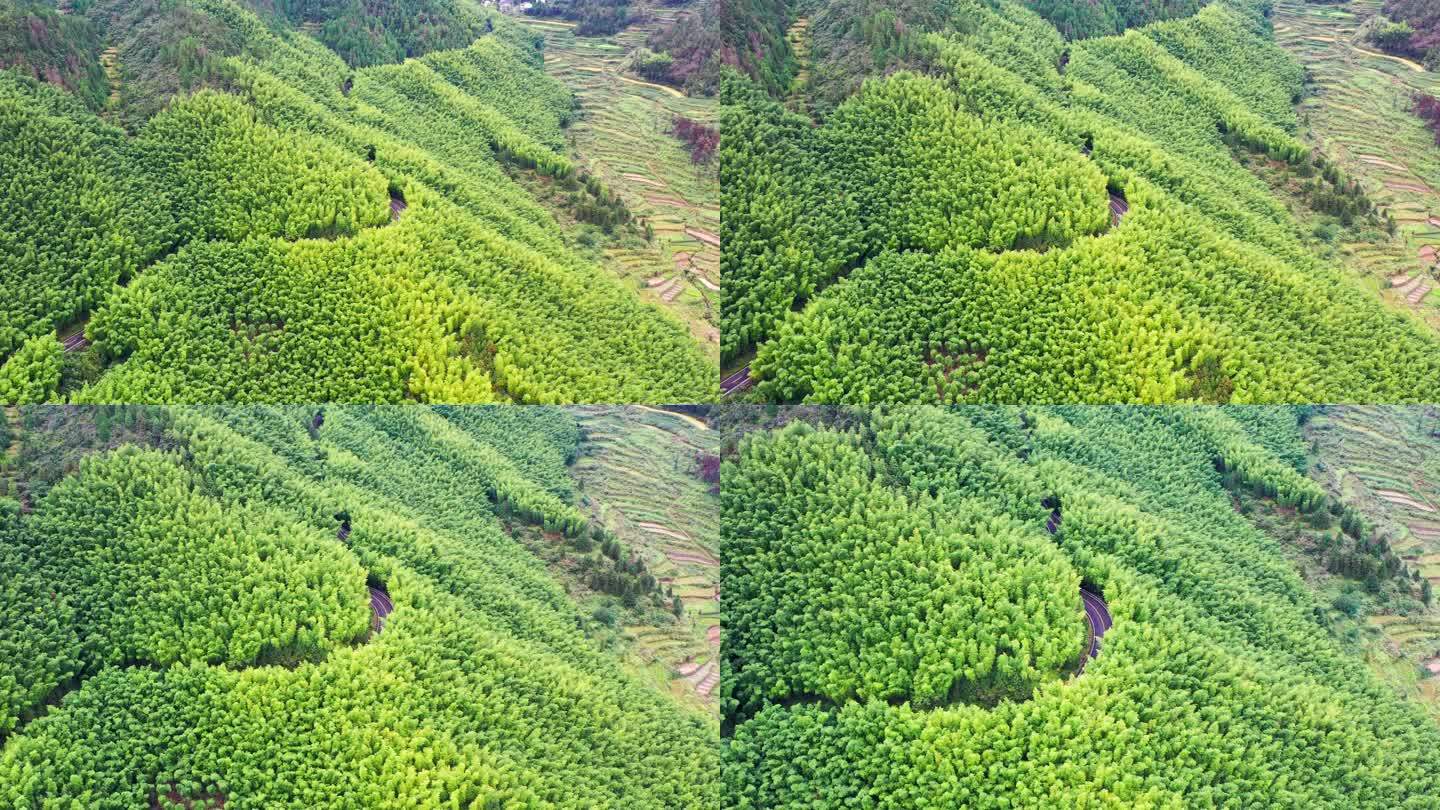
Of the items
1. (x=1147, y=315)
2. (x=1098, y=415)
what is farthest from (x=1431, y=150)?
(x=1098, y=415)

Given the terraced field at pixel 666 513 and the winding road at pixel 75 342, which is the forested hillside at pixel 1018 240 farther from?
the winding road at pixel 75 342

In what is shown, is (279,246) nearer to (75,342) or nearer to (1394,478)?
(75,342)

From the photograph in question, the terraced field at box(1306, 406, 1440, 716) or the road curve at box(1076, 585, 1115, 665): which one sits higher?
the terraced field at box(1306, 406, 1440, 716)

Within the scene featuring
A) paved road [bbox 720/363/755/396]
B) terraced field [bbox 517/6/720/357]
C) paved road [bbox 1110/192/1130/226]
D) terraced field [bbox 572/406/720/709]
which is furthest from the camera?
terraced field [bbox 517/6/720/357]

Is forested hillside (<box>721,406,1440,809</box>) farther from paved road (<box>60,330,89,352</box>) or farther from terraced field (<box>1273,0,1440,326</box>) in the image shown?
paved road (<box>60,330,89,352</box>)

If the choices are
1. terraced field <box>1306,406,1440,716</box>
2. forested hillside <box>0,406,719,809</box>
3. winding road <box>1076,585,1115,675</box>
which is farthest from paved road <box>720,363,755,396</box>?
terraced field <box>1306,406,1440,716</box>

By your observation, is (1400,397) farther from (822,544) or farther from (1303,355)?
(822,544)
